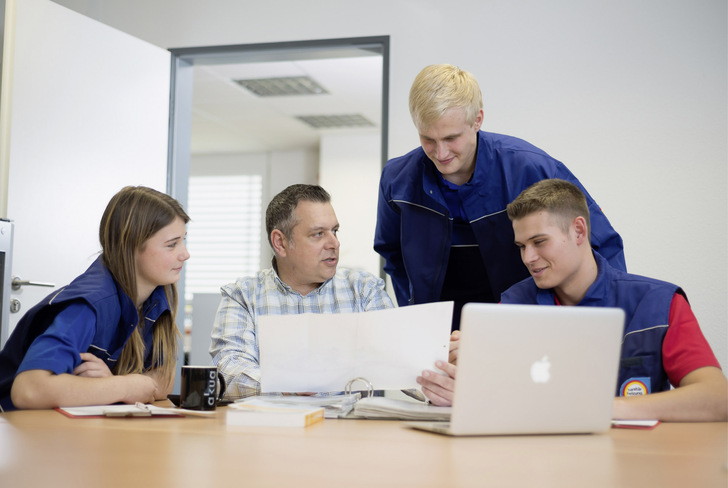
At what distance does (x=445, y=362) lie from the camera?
1445 mm

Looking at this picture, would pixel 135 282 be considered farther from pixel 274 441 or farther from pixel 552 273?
pixel 552 273

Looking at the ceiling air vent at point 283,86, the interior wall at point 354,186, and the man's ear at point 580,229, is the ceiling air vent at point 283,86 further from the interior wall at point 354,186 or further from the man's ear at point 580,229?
the man's ear at point 580,229

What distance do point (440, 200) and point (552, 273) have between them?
517mm

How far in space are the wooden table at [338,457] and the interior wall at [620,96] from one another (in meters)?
2.19

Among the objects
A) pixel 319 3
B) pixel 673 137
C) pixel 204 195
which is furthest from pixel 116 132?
pixel 204 195

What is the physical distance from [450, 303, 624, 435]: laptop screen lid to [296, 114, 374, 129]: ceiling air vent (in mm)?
5534

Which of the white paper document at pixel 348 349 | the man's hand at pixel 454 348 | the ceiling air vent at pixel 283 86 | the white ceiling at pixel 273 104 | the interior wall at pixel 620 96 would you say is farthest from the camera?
the ceiling air vent at pixel 283 86

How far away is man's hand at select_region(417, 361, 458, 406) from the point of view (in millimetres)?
1431

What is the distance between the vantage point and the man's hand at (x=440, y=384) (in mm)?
1431

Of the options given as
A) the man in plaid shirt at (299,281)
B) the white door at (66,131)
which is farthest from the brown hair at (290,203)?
the white door at (66,131)

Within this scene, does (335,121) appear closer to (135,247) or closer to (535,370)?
(135,247)

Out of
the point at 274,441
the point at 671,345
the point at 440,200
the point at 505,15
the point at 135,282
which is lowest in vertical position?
the point at 274,441

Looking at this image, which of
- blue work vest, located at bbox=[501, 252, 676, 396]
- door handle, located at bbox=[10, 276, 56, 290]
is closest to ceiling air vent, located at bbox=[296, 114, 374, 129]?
door handle, located at bbox=[10, 276, 56, 290]

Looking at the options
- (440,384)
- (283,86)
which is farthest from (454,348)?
(283,86)
